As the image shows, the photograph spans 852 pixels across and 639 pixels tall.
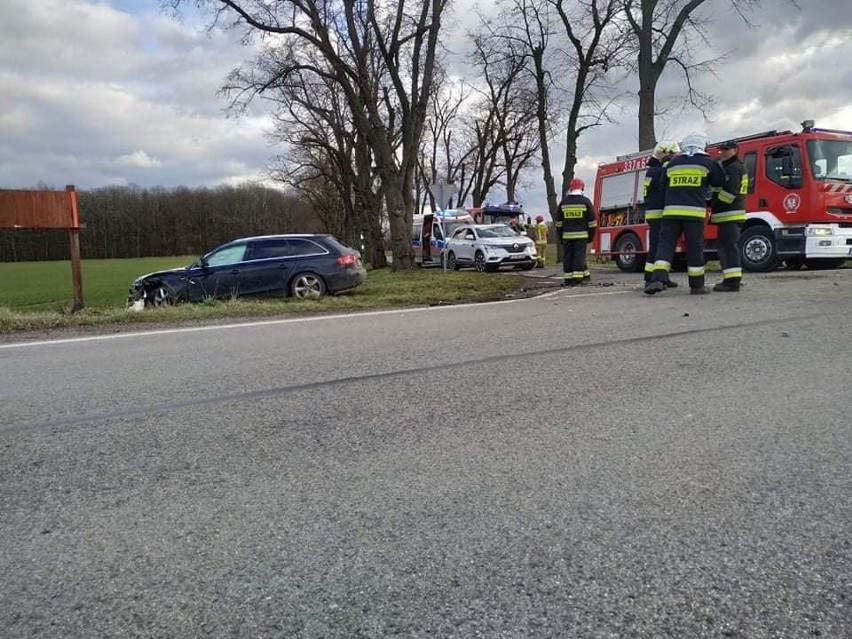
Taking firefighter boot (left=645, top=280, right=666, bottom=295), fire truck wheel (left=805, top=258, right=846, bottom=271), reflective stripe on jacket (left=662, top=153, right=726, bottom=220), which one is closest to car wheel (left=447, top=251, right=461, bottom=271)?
fire truck wheel (left=805, top=258, right=846, bottom=271)

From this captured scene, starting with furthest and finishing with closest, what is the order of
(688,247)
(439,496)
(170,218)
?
1. (170,218)
2. (688,247)
3. (439,496)

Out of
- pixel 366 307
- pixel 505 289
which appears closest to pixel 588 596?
pixel 366 307

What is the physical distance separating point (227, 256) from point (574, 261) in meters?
6.99

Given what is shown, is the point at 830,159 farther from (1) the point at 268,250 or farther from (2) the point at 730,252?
(1) the point at 268,250

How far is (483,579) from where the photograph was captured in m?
2.09

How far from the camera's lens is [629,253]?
16.2m

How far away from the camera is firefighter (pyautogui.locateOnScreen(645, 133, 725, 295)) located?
28.5 ft

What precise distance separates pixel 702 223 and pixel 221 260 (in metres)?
8.90

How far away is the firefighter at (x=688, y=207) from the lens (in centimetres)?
869

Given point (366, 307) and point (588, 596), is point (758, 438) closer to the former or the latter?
point (588, 596)

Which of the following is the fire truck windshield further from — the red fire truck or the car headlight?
the car headlight

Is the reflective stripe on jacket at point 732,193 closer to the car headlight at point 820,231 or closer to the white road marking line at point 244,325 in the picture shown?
the white road marking line at point 244,325

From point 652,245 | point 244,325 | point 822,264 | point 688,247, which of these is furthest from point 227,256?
point 822,264

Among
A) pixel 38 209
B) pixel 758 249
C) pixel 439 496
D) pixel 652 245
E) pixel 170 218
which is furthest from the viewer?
pixel 170 218
